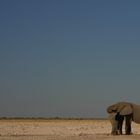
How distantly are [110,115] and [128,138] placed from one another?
744 cm

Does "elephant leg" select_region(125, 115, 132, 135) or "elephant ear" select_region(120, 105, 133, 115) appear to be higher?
"elephant ear" select_region(120, 105, 133, 115)

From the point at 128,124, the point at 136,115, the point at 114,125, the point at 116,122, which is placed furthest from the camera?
the point at 136,115

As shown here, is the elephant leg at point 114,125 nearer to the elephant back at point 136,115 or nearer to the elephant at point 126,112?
the elephant at point 126,112

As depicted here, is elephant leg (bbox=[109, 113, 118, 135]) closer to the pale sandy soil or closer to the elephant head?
the elephant head

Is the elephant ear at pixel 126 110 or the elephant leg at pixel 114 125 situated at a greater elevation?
the elephant ear at pixel 126 110

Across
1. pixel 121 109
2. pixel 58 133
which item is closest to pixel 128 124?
pixel 121 109

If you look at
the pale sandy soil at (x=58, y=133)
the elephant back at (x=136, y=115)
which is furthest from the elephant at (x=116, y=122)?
the elephant back at (x=136, y=115)

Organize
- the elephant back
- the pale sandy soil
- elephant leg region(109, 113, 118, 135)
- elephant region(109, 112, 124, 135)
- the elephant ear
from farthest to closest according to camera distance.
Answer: the elephant back
the elephant ear
elephant region(109, 112, 124, 135)
elephant leg region(109, 113, 118, 135)
the pale sandy soil

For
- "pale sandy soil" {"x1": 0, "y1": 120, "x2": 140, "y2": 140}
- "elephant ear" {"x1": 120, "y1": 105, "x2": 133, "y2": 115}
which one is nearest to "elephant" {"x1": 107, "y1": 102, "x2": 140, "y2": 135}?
"elephant ear" {"x1": 120, "y1": 105, "x2": 133, "y2": 115}

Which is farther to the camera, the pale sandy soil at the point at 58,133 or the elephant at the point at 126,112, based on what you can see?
the elephant at the point at 126,112

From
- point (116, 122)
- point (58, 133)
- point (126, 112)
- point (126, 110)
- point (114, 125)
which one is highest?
point (126, 110)

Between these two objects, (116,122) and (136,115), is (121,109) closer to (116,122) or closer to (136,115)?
(116,122)

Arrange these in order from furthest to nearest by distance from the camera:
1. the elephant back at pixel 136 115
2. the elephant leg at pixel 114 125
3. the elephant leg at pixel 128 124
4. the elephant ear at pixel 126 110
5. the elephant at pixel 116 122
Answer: the elephant back at pixel 136 115 → the elephant ear at pixel 126 110 → the elephant leg at pixel 128 124 → the elephant at pixel 116 122 → the elephant leg at pixel 114 125

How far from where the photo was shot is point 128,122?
41062 millimetres
